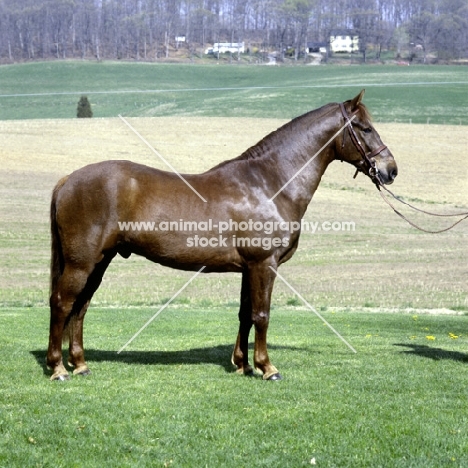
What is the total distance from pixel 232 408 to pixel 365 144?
342 cm

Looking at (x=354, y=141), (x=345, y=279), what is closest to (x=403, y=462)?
(x=354, y=141)

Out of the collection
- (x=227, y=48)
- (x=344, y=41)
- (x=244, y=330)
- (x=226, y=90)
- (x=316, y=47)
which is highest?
(x=244, y=330)

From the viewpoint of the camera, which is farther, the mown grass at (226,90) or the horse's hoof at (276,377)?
the mown grass at (226,90)

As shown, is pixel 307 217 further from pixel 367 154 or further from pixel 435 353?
pixel 367 154

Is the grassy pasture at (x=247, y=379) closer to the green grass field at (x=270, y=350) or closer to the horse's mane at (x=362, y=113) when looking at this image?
the green grass field at (x=270, y=350)

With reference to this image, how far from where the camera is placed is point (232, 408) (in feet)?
23.5

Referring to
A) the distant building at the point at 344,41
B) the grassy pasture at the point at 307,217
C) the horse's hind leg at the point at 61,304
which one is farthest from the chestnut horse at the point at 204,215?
the distant building at the point at 344,41

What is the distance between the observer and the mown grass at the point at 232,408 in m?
6.12

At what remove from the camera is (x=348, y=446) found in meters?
6.27

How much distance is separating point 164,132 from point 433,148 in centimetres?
1799

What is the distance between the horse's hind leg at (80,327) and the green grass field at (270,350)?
0.36 meters

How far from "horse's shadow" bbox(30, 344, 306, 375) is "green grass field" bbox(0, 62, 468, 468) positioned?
0.08 feet

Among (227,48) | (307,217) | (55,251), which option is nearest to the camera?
(55,251)

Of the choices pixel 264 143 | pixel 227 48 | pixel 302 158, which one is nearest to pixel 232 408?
pixel 302 158
